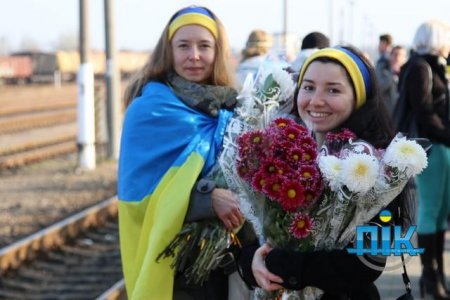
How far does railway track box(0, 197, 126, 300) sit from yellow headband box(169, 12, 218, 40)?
123 inches

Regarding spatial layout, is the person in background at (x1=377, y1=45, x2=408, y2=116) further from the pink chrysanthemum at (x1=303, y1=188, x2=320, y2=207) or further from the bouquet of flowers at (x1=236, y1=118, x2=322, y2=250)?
the pink chrysanthemum at (x1=303, y1=188, x2=320, y2=207)

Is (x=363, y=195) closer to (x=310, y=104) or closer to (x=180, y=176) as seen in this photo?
(x=310, y=104)

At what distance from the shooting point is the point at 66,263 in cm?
796

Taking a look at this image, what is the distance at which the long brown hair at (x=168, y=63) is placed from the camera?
3531 millimetres

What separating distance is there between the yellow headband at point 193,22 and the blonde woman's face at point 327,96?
932 mm

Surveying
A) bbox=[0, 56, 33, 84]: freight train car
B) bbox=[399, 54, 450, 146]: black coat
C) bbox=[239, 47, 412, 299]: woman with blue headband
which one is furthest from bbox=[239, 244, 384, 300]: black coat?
bbox=[0, 56, 33, 84]: freight train car

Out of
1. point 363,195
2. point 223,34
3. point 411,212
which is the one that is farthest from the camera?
point 223,34

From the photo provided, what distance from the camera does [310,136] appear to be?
2.50 meters

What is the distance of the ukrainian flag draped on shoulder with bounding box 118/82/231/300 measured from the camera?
10.6ft

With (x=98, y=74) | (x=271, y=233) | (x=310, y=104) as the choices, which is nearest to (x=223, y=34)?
(x=310, y=104)

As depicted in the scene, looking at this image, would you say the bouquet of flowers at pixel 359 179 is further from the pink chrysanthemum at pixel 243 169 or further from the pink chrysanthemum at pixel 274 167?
the pink chrysanthemum at pixel 243 169

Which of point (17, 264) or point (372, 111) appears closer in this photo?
point (372, 111)

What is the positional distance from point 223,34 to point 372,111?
Result: 1163 mm

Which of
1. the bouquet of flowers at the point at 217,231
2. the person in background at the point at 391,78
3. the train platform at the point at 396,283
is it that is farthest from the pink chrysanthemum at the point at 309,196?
the person in background at the point at 391,78
